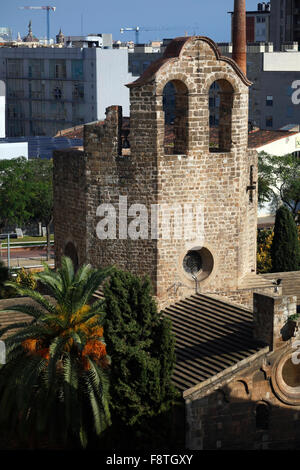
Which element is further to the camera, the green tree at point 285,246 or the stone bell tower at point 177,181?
the green tree at point 285,246

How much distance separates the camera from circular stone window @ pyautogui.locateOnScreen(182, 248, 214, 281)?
106 feet

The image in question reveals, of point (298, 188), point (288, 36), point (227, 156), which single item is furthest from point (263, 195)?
point (288, 36)

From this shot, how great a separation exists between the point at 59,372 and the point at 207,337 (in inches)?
210

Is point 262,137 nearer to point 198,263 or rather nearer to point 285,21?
point 198,263

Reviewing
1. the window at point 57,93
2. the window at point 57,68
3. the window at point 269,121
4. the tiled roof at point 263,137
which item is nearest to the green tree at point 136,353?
the tiled roof at point 263,137

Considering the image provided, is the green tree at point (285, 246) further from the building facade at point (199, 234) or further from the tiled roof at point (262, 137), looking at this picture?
the tiled roof at point (262, 137)

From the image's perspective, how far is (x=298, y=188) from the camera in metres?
72.6

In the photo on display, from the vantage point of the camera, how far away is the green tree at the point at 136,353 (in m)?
26.5

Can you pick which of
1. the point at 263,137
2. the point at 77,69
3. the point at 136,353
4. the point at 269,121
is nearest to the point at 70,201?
the point at 136,353

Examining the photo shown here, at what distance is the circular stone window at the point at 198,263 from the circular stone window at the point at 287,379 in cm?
510

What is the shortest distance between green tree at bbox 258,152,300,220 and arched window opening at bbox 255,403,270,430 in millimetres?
44028

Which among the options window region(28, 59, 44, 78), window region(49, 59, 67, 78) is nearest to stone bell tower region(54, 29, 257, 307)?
window region(49, 59, 67, 78)
